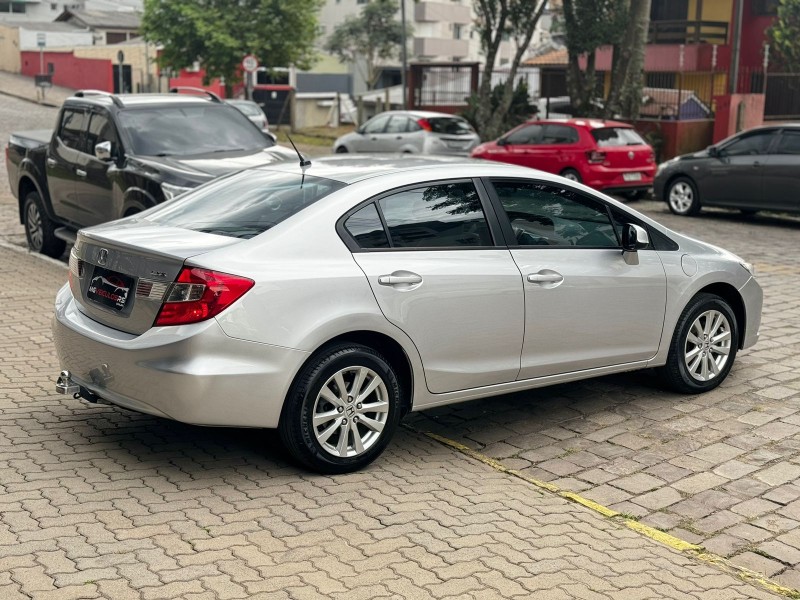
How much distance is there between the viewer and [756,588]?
4.91 meters

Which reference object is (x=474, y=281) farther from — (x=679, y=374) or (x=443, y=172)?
(x=679, y=374)

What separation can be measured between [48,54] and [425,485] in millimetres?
68789

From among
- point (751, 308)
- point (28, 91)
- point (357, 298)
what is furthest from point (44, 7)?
point (357, 298)

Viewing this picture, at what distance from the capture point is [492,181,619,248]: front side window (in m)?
6.77

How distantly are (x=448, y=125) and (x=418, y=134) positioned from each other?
812 mm

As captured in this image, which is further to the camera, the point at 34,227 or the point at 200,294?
the point at 34,227

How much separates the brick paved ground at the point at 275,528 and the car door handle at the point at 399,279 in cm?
97

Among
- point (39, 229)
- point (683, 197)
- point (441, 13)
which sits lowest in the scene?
point (683, 197)

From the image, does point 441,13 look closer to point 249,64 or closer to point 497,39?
point 249,64

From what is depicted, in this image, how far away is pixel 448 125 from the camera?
2656 centimetres

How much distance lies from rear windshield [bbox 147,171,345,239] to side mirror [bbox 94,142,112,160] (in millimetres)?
4473

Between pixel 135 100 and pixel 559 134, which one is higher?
pixel 135 100

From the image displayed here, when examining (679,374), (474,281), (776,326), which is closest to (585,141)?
(776,326)

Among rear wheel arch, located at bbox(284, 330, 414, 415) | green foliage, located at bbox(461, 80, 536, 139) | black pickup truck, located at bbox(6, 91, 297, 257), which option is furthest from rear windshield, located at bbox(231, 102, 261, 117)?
rear wheel arch, located at bbox(284, 330, 414, 415)
